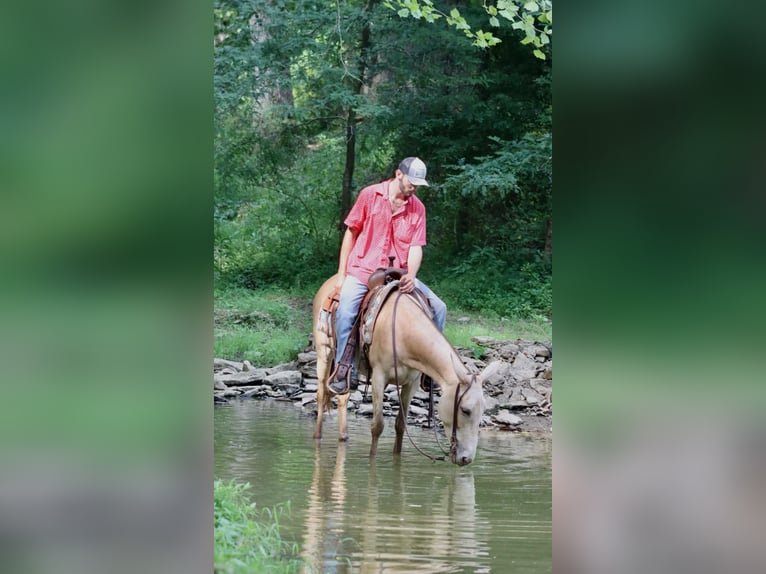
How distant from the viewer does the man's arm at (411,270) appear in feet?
26.9

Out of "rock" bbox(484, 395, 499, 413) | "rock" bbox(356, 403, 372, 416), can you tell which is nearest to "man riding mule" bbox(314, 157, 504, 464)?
"rock" bbox(356, 403, 372, 416)

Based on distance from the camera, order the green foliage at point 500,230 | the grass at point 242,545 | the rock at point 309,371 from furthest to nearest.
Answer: the green foliage at point 500,230 < the rock at point 309,371 < the grass at point 242,545

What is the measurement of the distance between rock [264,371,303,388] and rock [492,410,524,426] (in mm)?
3294

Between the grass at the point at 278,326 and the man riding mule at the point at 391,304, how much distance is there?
5.36 m

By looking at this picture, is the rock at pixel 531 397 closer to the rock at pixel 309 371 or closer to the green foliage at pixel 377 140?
the rock at pixel 309 371

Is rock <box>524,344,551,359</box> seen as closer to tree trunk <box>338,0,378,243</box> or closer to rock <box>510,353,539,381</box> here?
rock <box>510,353,539,381</box>

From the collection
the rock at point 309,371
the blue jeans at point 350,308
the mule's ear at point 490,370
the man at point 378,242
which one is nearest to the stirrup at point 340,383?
the man at point 378,242

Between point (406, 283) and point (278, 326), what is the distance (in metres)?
8.60

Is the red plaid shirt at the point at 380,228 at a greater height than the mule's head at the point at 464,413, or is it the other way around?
the red plaid shirt at the point at 380,228

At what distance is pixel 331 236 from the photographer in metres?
19.7

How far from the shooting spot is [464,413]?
7316 mm

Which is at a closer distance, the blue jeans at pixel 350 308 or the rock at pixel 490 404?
the blue jeans at pixel 350 308
